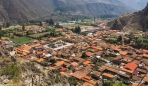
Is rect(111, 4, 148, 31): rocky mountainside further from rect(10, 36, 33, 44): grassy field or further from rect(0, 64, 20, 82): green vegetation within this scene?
rect(0, 64, 20, 82): green vegetation

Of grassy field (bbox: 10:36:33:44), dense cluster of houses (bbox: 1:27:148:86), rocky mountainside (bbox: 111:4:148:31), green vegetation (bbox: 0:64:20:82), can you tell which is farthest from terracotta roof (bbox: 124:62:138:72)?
rocky mountainside (bbox: 111:4:148:31)

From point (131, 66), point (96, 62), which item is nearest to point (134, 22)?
point (96, 62)

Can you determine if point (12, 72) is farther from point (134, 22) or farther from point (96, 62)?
point (134, 22)

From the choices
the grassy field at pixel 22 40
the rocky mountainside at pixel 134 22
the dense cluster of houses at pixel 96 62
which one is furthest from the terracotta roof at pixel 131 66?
the rocky mountainside at pixel 134 22

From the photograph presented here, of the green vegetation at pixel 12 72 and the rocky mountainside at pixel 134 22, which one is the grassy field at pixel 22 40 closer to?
the green vegetation at pixel 12 72

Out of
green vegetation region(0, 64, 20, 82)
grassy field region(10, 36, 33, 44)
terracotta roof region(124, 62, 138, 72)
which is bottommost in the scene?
terracotta roof region(124, 62, 138, 72)

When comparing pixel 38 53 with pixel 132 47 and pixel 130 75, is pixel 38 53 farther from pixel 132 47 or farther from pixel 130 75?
pixel 132 47
